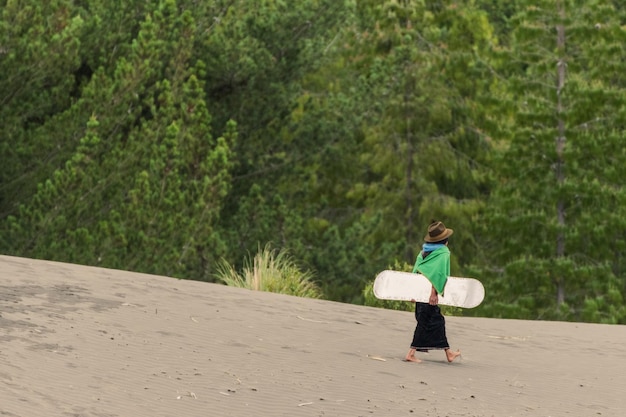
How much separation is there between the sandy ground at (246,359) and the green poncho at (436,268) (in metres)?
0.83

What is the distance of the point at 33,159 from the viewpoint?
78.4ft

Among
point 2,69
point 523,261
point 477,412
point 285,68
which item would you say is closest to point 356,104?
point 285,68

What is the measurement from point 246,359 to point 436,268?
81.8 inches

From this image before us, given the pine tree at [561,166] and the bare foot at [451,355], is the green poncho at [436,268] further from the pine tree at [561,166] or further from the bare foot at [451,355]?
the pine tree at [561,166]

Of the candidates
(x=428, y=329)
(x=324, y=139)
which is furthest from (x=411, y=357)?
(x=324, y=139)

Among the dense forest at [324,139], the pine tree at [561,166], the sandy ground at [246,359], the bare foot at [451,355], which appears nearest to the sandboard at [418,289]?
the bare foot at [451,355]

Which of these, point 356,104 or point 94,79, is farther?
point 356,104

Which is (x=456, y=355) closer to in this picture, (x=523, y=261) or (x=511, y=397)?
Result: (x=511, y=397)

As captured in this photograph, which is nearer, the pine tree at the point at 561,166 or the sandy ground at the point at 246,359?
the sandy ground at the point at 246,359

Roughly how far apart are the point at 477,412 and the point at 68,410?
3345 mm

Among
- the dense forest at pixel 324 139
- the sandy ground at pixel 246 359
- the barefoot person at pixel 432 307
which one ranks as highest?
the dense forest at pixel 324 139

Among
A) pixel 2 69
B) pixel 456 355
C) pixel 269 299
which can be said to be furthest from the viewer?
pixel 2 69

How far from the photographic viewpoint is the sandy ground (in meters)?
9.76

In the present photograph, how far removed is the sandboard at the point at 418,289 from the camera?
1221 centimetres
